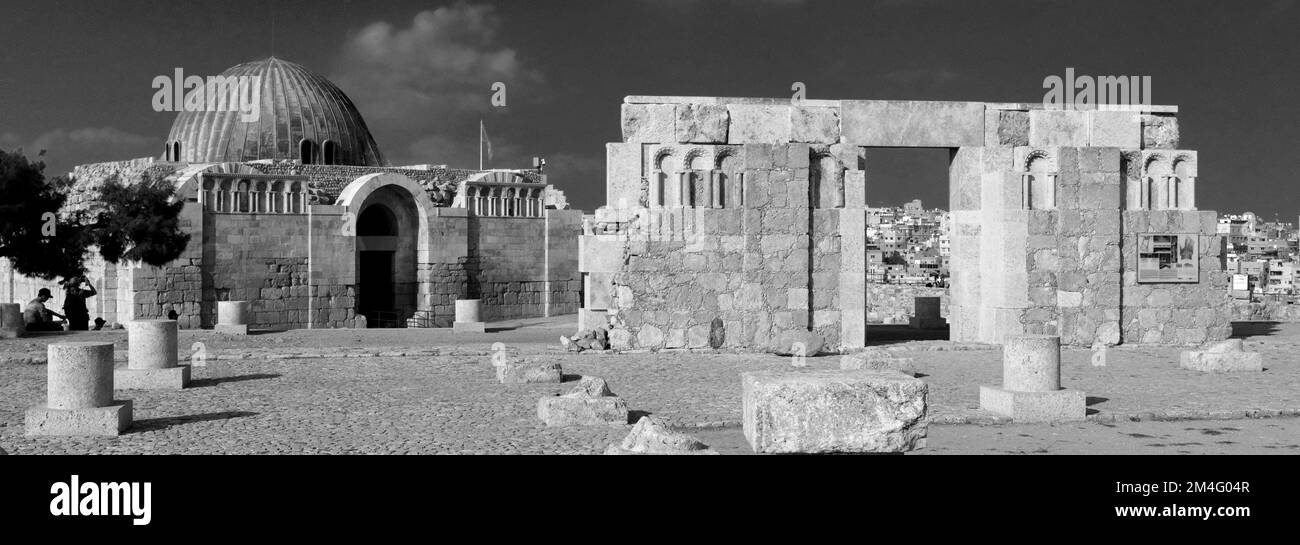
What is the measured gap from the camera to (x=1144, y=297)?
16.3 metres

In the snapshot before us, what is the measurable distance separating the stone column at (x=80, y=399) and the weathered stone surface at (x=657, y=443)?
414cm

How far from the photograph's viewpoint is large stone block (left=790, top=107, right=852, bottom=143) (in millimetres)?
15766

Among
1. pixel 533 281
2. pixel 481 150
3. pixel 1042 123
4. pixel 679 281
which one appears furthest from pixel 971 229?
pixel 481 150

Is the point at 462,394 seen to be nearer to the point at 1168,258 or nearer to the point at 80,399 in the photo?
the point at 80,399

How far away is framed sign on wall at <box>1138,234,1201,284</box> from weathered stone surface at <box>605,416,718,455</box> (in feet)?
37.4

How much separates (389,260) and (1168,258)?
19174 millimetres

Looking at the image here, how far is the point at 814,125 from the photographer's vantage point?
15820 millimetres

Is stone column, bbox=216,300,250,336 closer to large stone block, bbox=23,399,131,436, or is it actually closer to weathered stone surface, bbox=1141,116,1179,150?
large stone block, bbox=23,399,131,436

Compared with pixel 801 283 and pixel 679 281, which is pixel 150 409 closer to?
pixel 679 281

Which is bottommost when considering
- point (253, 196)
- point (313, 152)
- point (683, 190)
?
point (683, 190)

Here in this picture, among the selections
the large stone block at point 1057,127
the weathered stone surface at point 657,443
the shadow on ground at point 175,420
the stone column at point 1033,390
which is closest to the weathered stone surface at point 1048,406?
the stone column at point 1033,390

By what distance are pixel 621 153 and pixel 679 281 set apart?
1902mm

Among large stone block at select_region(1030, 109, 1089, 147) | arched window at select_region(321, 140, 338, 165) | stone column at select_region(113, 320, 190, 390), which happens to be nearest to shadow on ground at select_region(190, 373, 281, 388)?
stone column at select_region(113, 320, 190, 390)

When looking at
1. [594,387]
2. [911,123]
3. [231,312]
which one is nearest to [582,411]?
Answer: [594,387]
